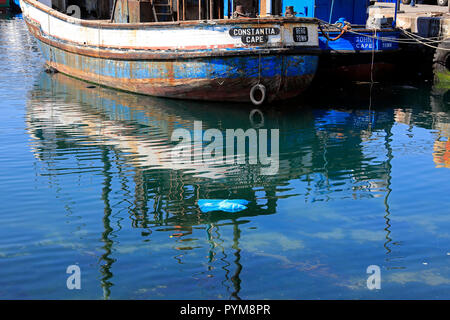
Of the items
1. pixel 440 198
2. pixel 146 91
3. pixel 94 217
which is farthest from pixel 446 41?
pixel 94 217

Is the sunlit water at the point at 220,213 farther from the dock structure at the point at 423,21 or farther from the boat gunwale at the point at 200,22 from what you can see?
the dock structure at the point at 423,21

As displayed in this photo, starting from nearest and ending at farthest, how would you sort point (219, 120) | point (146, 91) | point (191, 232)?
point (191, 232) → point (219, 120) → point (146, 91)

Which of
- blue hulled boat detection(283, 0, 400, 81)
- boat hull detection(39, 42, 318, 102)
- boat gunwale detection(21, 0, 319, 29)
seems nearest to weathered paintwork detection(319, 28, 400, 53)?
blue hulled boat detection(283, 0, 400, 81)

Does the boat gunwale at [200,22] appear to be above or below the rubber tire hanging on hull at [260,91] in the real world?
above

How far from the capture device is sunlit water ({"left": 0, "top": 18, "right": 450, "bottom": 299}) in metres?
6.33

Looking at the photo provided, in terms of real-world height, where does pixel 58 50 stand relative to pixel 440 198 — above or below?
above

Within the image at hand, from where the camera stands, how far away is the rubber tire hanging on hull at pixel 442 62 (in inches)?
755

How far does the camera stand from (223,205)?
8.55m

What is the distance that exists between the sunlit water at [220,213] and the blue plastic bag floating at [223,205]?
134 millimetres

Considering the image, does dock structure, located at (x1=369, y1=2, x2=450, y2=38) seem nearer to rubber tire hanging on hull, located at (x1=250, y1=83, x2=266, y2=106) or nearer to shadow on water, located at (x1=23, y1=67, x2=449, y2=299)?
→ shadow on water, located at (x1=23, y1=67, x2=449, y2=299)

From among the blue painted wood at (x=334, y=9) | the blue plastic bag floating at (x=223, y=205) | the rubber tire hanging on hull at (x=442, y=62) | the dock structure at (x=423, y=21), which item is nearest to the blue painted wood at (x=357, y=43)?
the blue painted wood at (x=334, y=9)

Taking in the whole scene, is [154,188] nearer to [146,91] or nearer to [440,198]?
[440,198]
